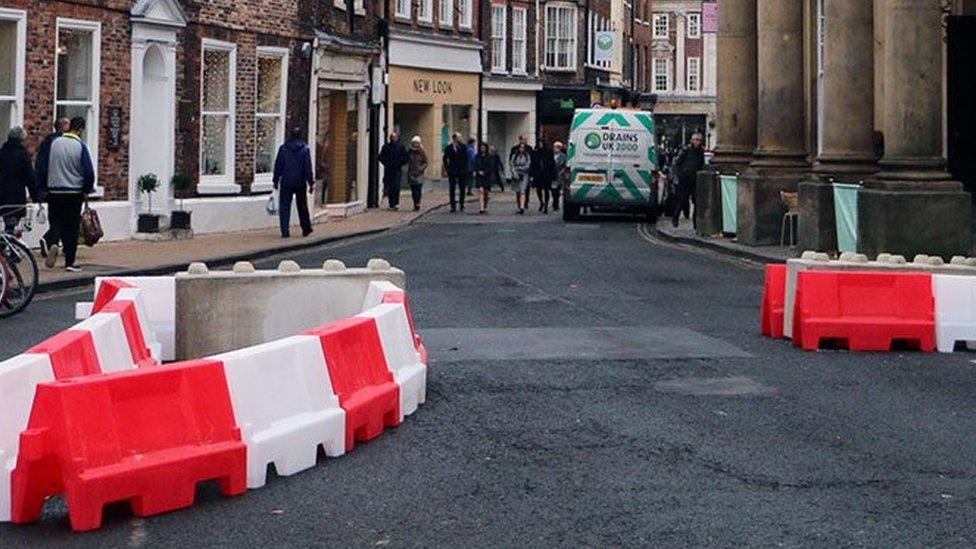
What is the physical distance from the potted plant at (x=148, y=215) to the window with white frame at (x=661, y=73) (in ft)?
269

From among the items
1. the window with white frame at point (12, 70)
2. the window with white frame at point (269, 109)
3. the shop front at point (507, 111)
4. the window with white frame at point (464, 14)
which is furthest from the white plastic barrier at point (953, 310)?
the shop front at point (507, 111)

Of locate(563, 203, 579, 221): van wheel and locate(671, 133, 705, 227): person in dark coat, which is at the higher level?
locate(671, 133, 705, 227): person in dark coat

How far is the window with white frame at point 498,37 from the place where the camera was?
6744 cm

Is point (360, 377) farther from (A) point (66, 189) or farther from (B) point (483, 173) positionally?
(B) point (483, 173)

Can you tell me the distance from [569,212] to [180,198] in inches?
482

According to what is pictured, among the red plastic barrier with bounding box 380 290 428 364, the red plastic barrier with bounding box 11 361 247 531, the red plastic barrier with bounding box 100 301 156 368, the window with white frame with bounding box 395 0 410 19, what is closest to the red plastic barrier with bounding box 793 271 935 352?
the red plastic barrier with bounding box 380 290 428 364

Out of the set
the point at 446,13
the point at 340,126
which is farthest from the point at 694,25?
the point at 340,126

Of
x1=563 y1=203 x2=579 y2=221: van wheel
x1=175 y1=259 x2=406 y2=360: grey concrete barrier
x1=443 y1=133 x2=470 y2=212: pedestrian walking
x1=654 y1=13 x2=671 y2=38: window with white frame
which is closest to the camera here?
x1=175 y1=259 x2=406 y2=360: grey concrete barrier

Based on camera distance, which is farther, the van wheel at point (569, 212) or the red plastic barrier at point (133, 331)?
the van wheel at point (569, 212)

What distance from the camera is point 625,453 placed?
9484mm

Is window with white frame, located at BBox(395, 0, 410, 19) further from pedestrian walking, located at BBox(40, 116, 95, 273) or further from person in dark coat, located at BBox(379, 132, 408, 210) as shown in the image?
pedestrian walking, located at BBox(40, 116, 95, 273)

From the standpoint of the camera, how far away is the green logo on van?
39.8m

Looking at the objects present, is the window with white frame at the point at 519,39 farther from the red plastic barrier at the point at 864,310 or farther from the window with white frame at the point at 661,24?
the red plastic barrier at the point at 864,310

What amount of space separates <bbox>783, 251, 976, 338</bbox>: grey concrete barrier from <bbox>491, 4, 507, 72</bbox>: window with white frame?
52.7 meters
